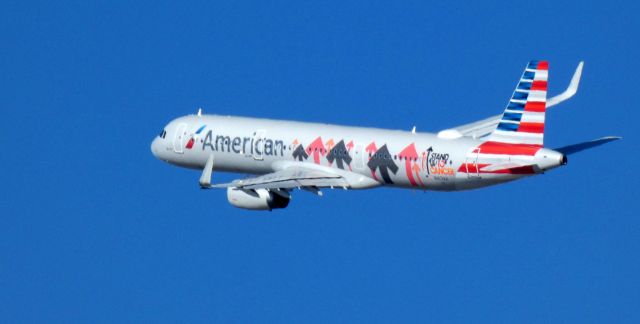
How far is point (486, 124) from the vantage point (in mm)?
163750

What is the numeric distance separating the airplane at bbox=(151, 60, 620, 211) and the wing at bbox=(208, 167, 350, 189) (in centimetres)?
6

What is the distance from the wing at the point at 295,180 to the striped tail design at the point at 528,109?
11.9 m

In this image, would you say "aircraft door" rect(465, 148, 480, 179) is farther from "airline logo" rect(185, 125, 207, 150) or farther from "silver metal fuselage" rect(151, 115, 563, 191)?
"airline logo" rect(185, 125, 207, 150)

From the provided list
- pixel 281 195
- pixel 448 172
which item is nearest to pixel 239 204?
pixel 281 195

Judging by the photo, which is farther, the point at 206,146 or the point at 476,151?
the point at 206,146

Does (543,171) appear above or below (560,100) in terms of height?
below

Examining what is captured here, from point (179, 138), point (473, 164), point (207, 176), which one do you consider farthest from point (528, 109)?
point (179, 138)

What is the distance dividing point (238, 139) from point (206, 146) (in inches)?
120

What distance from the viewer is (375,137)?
15588 centimetres

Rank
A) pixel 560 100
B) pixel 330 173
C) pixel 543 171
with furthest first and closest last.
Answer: pixel 560 100 → pixel 330 173 → pixel 543 171

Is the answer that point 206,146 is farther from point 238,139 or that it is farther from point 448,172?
point 448,172

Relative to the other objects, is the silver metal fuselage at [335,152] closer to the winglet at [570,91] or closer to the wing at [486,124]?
the wing at [486,124]

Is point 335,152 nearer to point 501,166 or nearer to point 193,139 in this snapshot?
point 501,166

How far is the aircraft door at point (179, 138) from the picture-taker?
167250mm
